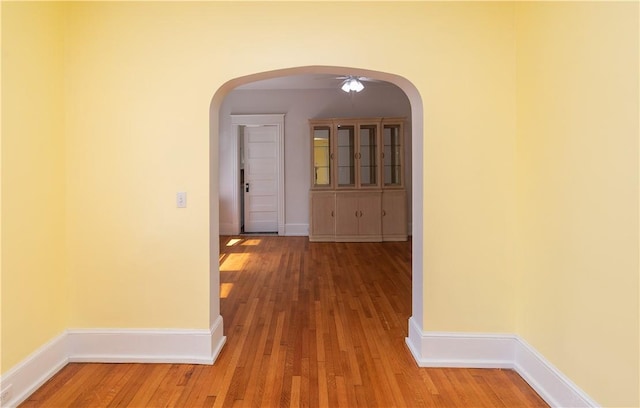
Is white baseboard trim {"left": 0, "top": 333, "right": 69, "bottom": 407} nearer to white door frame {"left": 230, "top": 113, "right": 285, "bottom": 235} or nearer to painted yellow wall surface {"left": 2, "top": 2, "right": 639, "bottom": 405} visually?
painted yellow wall surface {"left": 2, "top": 2, "right": 639, "bottom": 405}

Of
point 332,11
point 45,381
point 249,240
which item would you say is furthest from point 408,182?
point 45,381

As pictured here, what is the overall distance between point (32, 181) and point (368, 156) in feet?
16.9

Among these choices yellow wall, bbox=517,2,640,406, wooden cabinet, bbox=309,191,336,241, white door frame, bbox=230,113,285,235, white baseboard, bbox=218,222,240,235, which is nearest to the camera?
yellow wall, bbox=517,2,640,406

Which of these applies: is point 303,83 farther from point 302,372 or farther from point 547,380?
point 547,380

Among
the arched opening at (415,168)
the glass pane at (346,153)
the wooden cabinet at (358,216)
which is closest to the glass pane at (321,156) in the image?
the glass pane at (346,153)

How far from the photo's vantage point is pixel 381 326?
110 inches

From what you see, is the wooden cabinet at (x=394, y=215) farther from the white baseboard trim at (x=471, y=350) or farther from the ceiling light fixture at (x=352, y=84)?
the white baseboard trim at (x=471, y=350)

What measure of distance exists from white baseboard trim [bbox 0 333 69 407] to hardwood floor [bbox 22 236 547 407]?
0.05 meters

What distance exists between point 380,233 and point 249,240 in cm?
244

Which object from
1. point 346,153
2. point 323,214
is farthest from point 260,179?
point 346,153

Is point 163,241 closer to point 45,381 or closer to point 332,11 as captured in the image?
point 45,381

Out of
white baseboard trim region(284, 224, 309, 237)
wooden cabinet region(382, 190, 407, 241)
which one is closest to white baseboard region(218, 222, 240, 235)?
white baseboard trim region(284, 224, 309, 237)

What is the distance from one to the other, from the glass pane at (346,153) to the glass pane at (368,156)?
0.16 m

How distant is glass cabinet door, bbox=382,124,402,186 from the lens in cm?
638
